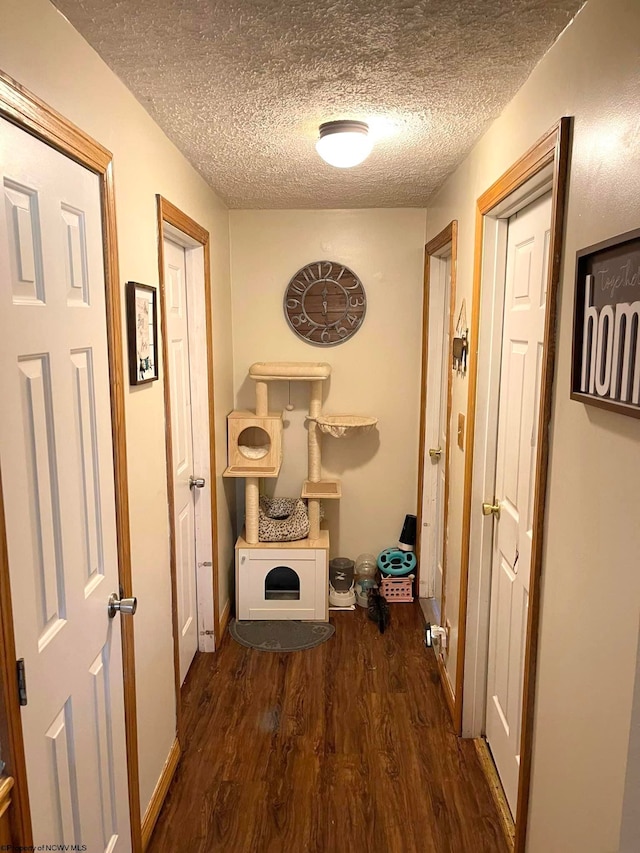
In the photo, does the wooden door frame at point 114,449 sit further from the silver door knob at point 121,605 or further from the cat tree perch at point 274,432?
the cat tree perch at point 274,432

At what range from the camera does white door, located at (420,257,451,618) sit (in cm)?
330

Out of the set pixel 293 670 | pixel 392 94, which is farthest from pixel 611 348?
pixel 293 670

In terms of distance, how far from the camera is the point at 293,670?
2850mm

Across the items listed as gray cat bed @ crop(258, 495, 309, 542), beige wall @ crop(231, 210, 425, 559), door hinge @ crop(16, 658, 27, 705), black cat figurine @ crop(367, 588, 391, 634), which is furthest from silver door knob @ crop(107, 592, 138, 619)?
beige wall @ crop(231, 210, 425, 559)

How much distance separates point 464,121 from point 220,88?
2.65 ft

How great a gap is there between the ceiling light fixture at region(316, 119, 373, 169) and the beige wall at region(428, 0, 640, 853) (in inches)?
22.0

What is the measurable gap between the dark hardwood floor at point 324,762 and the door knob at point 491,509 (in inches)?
38.7

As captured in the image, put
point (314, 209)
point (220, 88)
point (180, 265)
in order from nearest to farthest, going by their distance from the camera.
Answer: point (220, 88)
point (180, 265)
point (314, 209)

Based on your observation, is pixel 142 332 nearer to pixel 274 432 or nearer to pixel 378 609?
pixel 274 432

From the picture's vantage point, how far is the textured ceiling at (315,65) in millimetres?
1228

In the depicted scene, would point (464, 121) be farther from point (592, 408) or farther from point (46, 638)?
point (46, 638)

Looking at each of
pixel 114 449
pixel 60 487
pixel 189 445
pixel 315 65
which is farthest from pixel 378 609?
pixel 315 65

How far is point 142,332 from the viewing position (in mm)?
1814

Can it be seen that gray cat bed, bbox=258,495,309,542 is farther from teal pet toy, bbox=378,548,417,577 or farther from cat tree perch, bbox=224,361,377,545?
teal pet toy, bbox=378,548,417,577
